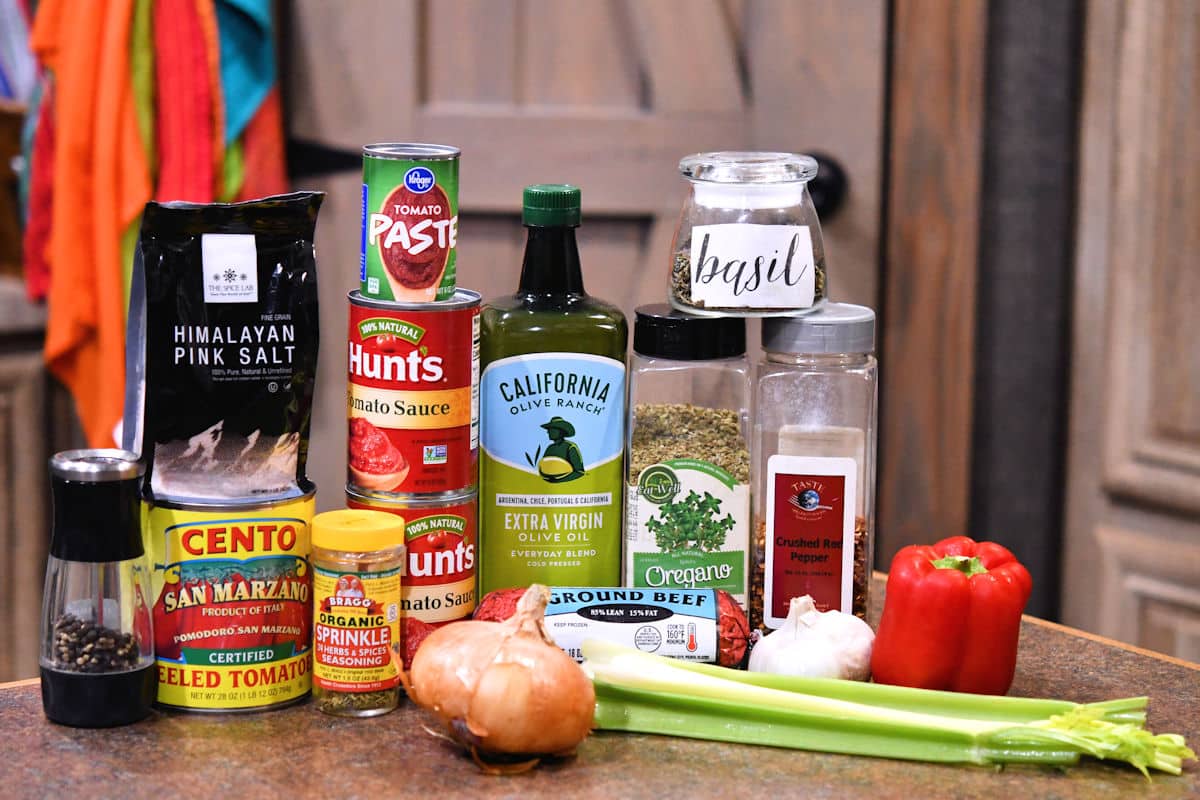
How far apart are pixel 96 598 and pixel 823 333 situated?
1.90 ft

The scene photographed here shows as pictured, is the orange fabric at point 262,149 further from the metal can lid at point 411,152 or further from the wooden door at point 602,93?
the metal can lid at point 411,152

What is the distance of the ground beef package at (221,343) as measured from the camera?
103cm

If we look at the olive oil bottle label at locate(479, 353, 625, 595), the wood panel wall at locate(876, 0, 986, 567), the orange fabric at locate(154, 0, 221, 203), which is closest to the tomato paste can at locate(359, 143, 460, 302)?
the olive oil bottle label at locate(479, 353, 625, 595)

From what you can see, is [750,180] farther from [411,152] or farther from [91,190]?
[91,190]

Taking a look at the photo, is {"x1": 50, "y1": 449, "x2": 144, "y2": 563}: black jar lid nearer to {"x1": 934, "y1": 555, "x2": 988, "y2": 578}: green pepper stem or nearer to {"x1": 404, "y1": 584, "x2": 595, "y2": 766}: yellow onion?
{"x1": 404, "y1": 584, "x2": 595, "y2": 766}: yellow onion

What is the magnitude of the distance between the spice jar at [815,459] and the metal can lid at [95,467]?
49cm

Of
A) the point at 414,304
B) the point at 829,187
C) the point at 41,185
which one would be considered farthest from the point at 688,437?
the point at 41,185

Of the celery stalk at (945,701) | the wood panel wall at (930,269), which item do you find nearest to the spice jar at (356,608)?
the celery stalk at (945,701)

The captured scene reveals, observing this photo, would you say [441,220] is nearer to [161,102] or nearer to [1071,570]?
[161,102]

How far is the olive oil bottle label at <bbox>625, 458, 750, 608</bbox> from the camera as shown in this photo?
1.13 meters

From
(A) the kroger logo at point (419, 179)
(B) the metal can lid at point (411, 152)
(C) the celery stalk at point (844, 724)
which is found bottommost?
(C) the celery stalk at point (844, 724)

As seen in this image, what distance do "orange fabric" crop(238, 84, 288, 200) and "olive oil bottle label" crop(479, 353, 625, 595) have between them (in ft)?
3.13

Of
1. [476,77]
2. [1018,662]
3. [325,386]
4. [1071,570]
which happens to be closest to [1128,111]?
[1071,570]

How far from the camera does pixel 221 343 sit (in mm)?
1033
